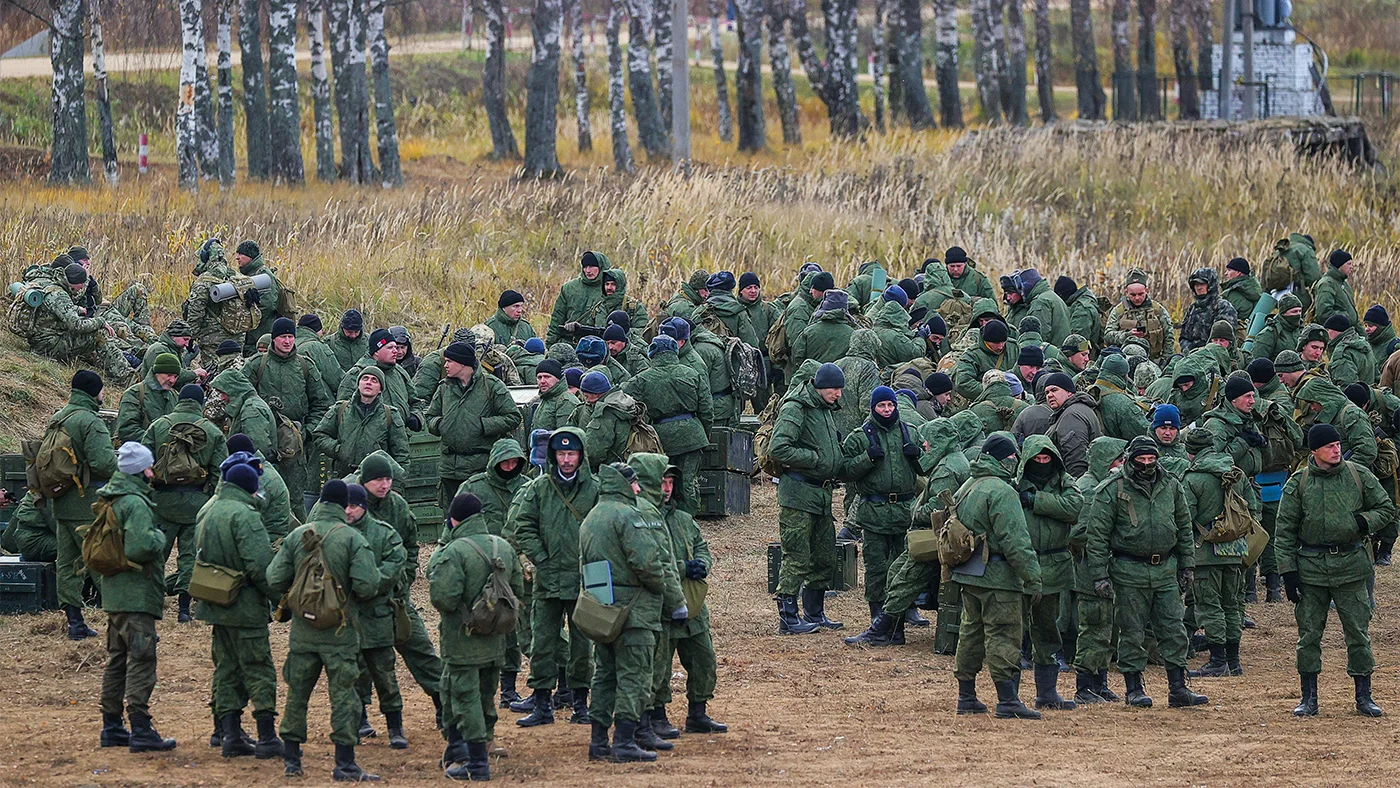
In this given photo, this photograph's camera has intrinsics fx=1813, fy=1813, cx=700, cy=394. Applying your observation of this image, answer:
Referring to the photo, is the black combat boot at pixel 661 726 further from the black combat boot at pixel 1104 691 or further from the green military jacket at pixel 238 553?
the black combat boot at pixel 1104 691

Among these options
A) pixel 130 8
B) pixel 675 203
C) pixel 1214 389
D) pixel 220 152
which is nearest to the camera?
pixel 1214 389

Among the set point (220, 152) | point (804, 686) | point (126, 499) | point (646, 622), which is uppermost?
point (220, 152)

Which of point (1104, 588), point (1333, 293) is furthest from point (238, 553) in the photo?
point (1333, 293)

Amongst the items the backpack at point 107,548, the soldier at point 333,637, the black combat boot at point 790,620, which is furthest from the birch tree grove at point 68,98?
the soldier at point 333,637

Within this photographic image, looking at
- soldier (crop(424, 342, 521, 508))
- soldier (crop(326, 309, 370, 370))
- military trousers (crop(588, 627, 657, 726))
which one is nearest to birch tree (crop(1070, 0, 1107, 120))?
soldier (crop(326, 309, 370, 370))

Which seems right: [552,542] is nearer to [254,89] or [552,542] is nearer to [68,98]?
[68,98]

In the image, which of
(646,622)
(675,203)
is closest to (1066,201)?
(675,203)

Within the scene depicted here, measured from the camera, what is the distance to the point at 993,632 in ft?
40.5

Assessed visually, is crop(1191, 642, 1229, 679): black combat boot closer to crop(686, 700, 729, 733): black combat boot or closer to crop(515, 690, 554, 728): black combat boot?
crop(686, 700, 729, 733): black combat boot

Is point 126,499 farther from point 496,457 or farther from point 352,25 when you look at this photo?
point 352,25

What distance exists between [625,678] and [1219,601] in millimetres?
5409

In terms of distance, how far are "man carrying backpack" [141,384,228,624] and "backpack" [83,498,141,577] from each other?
91.7 inches

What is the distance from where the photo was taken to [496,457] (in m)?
12.5

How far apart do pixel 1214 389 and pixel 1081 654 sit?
15.7ft
